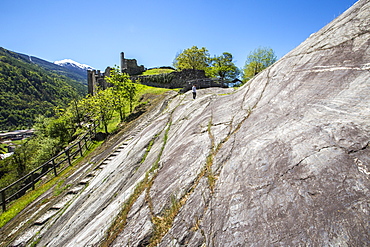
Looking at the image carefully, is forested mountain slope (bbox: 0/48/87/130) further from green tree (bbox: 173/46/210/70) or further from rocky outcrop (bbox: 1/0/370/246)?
rocky outcrop (bbox: 1/0/370/246)

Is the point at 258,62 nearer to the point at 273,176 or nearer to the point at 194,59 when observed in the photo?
the point at 194,59

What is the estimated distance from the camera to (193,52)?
51.7 metres

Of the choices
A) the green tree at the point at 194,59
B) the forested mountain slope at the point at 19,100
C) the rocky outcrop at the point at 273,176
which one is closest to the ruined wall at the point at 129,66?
the green tree at the point at 194,59

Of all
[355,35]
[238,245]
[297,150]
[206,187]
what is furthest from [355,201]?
[355,35]

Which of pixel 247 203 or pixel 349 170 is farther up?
pixel 349 170

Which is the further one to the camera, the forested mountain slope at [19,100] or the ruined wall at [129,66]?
the forested mountain slope at [19,100]

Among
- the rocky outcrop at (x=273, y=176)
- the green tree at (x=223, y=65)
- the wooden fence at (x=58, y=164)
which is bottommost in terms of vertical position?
the wooden fence at (x=58, y=164)

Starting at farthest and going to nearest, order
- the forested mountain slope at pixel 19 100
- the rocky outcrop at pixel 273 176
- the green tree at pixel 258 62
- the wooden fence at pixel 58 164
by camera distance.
Result: the forested mountain slope at pixel 19 100, the green tree at pixel 258 62, the wooden fence at pixel 58 164, the rocky outcrop at pixel 273 176

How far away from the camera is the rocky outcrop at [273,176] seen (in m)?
2.85

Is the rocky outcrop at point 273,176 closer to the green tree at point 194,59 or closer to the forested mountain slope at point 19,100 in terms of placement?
the green tree at point 194,59

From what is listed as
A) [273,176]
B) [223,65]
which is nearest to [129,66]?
[223,65]

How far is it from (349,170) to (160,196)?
4.37 meters

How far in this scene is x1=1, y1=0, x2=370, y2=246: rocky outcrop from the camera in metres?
2.85

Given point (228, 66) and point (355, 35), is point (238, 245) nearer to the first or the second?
point (355, 35)
